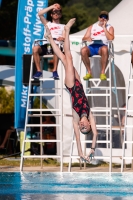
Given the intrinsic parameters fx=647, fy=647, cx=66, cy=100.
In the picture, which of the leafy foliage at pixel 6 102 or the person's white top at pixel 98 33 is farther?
the leafy foliage at pixel 6 102

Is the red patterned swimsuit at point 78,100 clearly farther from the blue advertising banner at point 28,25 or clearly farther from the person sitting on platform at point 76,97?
the blue advertising banner at point 28,25

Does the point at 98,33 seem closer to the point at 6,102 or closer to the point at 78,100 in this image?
the point at 78,100

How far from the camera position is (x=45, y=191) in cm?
878

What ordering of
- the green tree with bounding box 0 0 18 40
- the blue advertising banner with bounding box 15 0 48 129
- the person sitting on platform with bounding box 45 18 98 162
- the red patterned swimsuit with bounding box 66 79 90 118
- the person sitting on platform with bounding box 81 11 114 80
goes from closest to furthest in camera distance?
1. the person sitting on platform with bounding box 45 18 98 162
2. the red patterned swimsuit with bounding box 66 79 90 118
3. the person sitting on platform with bounding box 81 11 114 80
4. the blue advertising banner with bounding box 15 0 48 129
5. the green tree with bounding box 0 0 18 40

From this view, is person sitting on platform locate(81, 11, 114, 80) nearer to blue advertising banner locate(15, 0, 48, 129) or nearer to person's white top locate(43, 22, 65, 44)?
person's white top locate(43, 22, 65, 44)

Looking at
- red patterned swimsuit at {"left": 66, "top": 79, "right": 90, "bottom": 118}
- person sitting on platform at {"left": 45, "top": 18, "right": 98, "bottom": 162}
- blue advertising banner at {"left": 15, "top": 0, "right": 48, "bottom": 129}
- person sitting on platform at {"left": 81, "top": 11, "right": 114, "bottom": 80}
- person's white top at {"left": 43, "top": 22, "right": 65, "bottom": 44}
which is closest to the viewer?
person sitting on platform at {"left": 45, "top": 18, "right": 98, "bottom": 162}

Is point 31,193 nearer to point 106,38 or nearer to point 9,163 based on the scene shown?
point 106,38

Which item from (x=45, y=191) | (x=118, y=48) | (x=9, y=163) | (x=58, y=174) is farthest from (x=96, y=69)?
(x=45, y=191)

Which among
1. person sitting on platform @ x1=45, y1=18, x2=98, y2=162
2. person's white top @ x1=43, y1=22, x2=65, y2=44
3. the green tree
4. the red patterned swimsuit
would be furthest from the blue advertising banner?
the green tree

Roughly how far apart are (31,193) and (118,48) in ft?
20.3

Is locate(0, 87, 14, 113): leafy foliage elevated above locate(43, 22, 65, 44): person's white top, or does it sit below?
below

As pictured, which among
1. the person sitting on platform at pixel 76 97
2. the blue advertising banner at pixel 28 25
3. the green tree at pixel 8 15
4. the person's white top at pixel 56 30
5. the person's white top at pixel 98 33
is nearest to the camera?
the person sitting on platform at pixel 76 97

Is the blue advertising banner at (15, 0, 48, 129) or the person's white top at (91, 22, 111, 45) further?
the blue advertising banner at (15, 0, 48, 129)

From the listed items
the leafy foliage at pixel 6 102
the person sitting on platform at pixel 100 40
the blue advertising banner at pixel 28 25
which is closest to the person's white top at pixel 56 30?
the person sitting on platform at pixel 100 40
